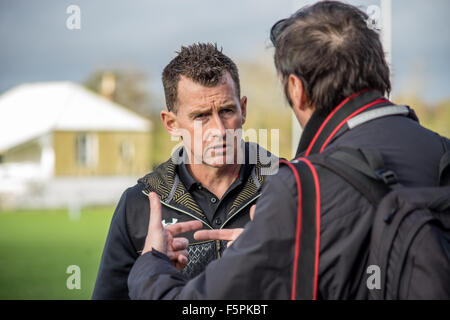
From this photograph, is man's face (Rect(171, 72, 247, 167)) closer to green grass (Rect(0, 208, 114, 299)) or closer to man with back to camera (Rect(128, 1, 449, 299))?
man with back to camera (Rect(128, 1, 449, 299))

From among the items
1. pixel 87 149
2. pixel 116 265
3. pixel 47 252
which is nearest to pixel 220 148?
pixel 116 265

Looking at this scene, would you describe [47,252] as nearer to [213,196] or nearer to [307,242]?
[213,196]

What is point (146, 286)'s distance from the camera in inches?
67.3

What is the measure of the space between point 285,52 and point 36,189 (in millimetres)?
36793

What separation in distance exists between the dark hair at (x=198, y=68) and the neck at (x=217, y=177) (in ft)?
1.32

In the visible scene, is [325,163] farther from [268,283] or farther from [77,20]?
[77,20]

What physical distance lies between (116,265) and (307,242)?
146cm

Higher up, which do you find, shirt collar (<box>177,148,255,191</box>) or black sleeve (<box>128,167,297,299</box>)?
shirt collar (<box>177,148,255,191</box>)

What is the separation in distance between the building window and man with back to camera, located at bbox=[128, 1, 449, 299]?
4134cm

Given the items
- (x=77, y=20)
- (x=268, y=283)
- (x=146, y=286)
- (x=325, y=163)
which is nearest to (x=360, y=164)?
(x=325, y=163)

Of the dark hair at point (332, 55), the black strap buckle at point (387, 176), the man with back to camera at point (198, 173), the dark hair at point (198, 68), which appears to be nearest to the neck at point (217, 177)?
the man with back to camera at point (198, 173)

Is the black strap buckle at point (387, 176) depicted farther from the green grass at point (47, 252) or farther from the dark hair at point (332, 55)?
the green grass at point (47, 252)

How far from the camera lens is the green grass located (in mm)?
11117

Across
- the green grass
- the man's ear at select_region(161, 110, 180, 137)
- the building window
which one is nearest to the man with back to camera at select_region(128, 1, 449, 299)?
the man's ear at select_region(161, 110, 180, 137)
